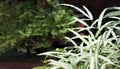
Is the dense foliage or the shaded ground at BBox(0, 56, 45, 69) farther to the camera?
the shaded ground at BBox(0, 56, 45, 69)

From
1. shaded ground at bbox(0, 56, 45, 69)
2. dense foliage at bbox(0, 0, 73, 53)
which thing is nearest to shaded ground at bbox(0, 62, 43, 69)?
shaded ground at bbox(0, 56, 45, 69)

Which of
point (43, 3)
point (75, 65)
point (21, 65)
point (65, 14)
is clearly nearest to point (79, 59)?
point (75, 65)

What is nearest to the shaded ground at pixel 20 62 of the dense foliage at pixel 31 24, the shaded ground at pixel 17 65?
the shaded ground at pixel 17 65

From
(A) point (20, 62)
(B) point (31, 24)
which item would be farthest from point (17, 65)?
Result: (B) point (31, 24)

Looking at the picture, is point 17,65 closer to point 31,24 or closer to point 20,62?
point 20,62

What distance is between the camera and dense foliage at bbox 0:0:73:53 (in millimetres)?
3095

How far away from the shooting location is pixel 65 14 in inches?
121

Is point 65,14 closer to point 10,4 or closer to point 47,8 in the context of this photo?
point 47,8

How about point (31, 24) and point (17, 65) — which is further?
point (17, 65)

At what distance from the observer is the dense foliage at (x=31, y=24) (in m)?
3.09

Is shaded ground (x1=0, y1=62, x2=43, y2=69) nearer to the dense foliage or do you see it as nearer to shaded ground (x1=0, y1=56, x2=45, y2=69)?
shaded ground (x1=0, y1=56, x2=45, y2=69)

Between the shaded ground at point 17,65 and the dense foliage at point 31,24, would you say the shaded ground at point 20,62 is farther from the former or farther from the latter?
the dense foliage at point 31,24

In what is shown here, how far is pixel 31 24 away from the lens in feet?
10.2

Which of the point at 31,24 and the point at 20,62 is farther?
the point at 20,62
